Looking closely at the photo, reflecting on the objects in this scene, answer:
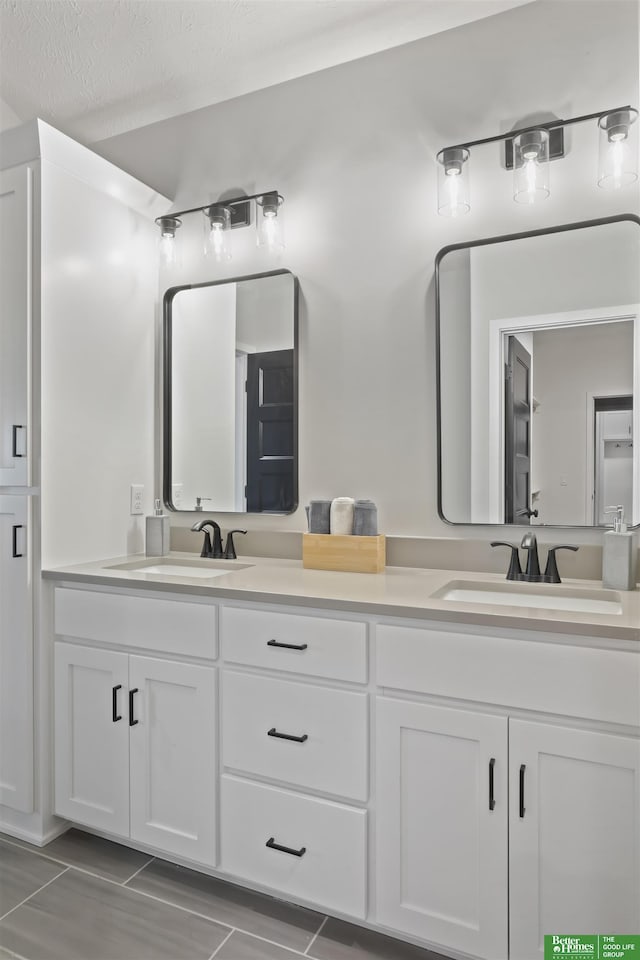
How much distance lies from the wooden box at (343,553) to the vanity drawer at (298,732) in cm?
48

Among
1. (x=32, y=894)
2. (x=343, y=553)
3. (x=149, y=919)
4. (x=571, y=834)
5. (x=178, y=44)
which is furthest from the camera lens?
(x=178, y=44)

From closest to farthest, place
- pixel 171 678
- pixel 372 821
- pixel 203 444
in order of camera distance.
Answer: pixel 372 821 < pixel 171 678 < pixel 203 444

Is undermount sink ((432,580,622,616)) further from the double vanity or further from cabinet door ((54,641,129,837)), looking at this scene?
cabinet door ((54,641,129,837))

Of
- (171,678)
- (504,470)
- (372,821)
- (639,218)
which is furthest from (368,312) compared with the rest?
(372,821)

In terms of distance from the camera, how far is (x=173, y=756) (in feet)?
5.62

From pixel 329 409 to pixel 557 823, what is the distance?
1386mm

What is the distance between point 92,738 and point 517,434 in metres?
1.62

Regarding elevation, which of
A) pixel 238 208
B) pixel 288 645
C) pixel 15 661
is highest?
pixel 238 208

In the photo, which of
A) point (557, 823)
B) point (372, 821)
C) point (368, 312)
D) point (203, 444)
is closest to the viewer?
point (557, 823)

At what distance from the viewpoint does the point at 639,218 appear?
5.47 ft

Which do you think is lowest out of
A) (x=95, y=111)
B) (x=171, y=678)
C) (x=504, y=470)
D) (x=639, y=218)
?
(x=171, y=678)

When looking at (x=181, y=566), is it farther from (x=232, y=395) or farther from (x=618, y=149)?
(x=618, y=149)

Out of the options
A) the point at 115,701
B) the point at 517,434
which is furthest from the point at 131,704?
the point at 517,434

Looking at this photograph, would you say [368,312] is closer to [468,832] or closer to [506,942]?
[468,832]
